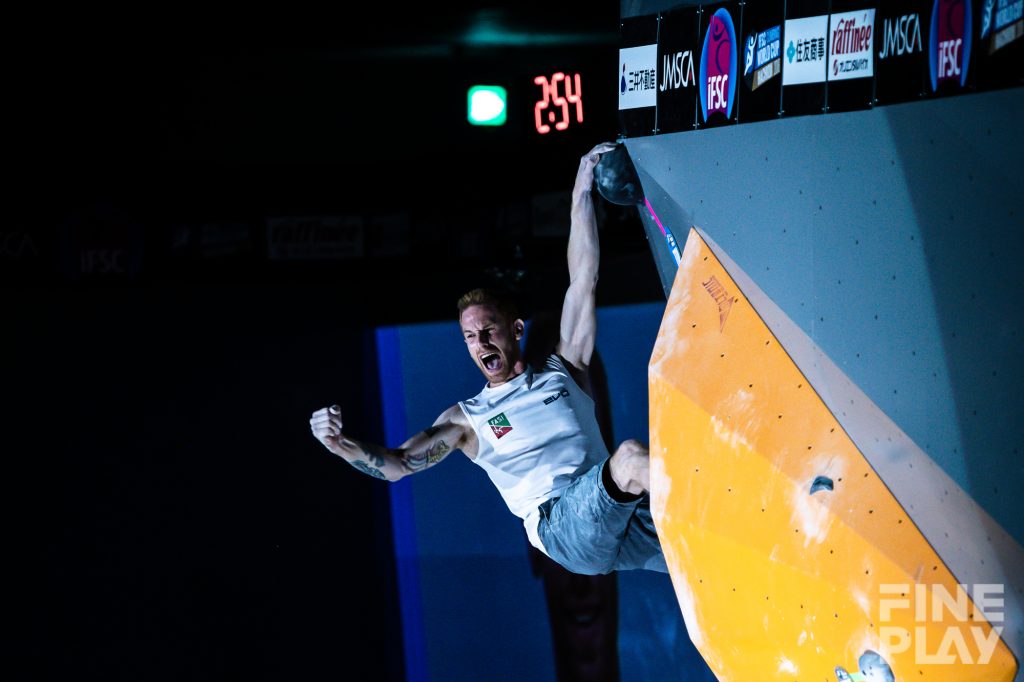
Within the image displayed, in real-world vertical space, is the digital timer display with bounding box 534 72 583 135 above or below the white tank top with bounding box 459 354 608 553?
above

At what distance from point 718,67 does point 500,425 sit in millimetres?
1348

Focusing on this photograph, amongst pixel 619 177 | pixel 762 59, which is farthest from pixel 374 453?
pixel 762 59

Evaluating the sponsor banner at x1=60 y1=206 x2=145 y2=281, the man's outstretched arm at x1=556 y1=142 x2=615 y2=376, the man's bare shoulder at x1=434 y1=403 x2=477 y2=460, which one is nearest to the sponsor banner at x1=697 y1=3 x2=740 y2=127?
the man's outstretched arm at x1=556 y1=142 x2=615 y2=376

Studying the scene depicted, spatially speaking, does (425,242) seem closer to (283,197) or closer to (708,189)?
(283,197)

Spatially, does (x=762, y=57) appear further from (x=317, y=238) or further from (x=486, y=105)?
(x=317, y=238)

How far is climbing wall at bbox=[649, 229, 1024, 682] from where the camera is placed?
239 cm

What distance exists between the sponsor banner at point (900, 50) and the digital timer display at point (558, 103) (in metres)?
2.12

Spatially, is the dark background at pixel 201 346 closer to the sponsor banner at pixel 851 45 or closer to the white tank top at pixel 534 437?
the white tank top at pixel 534 437

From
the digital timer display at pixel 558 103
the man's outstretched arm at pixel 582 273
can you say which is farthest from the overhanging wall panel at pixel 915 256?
the digital timer display at pixel 558 103

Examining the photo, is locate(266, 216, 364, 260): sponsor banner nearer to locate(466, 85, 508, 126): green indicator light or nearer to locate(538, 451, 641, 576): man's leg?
locate(466, 85, 508, 126): green indicator light

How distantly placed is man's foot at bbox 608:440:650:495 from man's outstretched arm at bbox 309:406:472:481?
0.80 meters

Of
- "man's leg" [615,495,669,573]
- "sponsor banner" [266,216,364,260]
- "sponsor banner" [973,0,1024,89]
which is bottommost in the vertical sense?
"man's leg" [615,495,669,573]

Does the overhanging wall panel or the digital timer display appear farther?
the digital timer display

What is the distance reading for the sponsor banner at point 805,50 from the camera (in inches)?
113
